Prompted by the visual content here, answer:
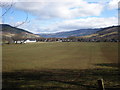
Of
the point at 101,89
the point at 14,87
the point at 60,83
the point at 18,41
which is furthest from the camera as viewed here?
the point at 18,41

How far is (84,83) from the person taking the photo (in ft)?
37.9

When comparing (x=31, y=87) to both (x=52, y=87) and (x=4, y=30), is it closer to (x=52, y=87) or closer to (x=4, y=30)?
(x=52, y=87)

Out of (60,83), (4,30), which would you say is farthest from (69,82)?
(4,30)

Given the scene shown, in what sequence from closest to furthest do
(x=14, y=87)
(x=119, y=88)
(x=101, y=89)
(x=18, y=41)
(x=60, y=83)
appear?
(x=101, y=89)
(x=119, y=88)
(x=14, y=87)
(x=60, y=83)
(x=18, y=41)

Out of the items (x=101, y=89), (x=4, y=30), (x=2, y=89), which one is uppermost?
(x=4, y=30)

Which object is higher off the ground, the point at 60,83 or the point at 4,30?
the point at 4,30

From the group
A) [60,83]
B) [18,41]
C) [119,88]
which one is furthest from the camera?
[18,41]

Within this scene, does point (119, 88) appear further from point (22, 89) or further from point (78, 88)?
point (22, 89)

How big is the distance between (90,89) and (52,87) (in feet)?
7.48

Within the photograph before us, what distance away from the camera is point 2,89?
1051 centimetres

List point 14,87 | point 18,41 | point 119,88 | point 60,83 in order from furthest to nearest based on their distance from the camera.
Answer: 1. point 18,41
2. point 60,83
3. point 14,87
4. point 119,88

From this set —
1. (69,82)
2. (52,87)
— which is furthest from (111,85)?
(52,87)

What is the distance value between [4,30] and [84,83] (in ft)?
22.2

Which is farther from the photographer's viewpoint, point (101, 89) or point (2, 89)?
point (2, 89)
